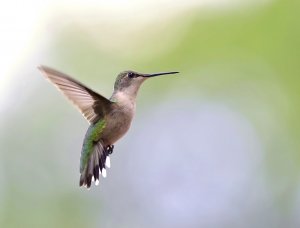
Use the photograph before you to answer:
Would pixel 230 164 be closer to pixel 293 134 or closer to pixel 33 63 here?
pixel 293 134

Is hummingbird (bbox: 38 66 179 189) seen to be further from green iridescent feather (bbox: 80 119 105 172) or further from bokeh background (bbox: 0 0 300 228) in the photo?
bokeh background (bbox: 0 0 300 228)

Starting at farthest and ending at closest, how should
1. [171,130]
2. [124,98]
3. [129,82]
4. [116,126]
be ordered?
[171,130] → [129,82] → [124,98] → [116,126]

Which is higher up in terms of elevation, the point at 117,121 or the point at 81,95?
the point at 81,95

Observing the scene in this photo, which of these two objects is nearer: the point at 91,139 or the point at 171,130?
the point at 91,139

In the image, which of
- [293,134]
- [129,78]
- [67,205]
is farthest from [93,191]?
[129,78]

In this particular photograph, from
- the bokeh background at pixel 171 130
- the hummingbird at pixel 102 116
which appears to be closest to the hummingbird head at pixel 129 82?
the hummingbird at pixel 102 116

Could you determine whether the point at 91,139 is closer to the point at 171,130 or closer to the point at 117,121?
the point at 117,121

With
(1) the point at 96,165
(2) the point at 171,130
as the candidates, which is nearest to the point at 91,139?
(1) the point at 96,165

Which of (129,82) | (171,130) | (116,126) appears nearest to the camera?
(116,126)

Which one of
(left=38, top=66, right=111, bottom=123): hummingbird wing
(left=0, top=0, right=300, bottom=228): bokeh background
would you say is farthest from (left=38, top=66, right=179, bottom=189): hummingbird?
(left=0, top=0, right=300, bottom=228): bokeh background
